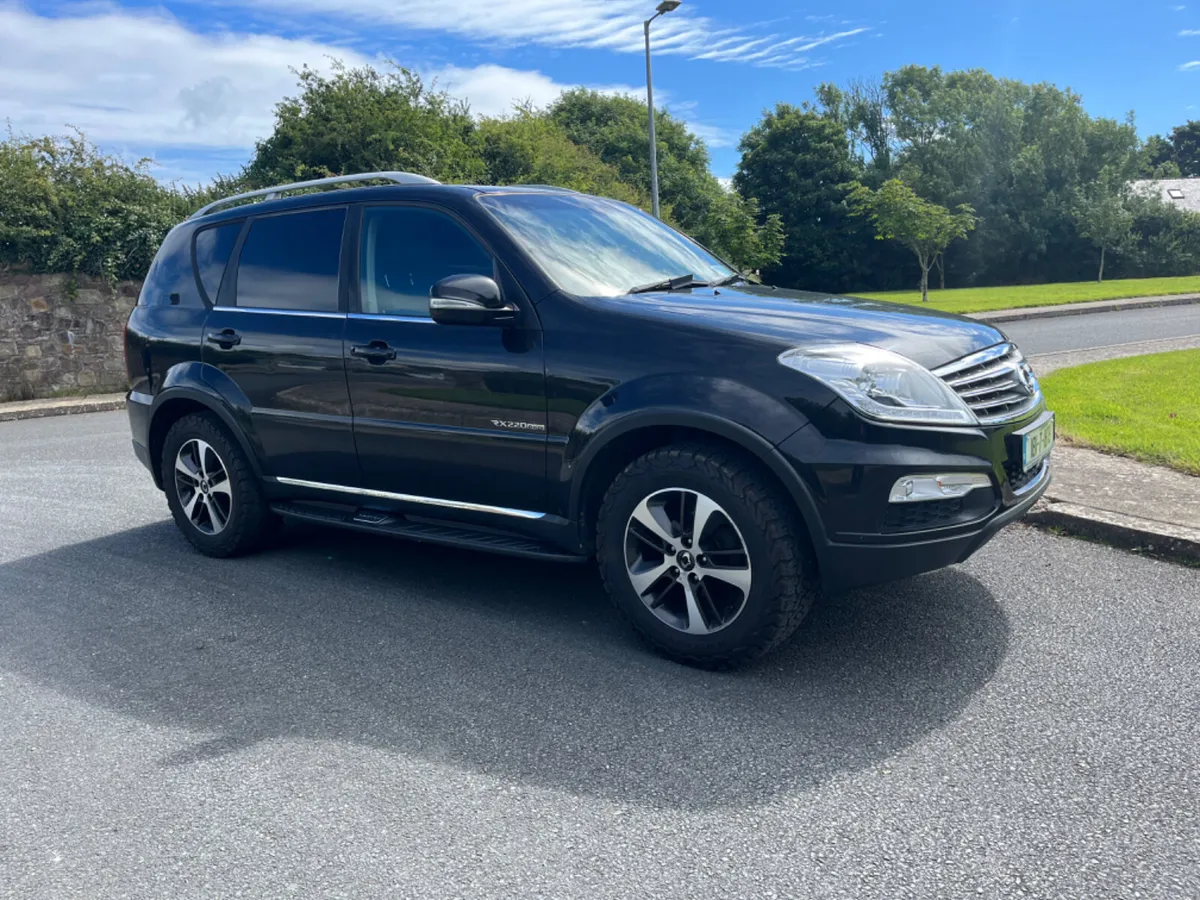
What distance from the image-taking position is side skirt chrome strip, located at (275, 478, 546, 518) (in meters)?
4.07

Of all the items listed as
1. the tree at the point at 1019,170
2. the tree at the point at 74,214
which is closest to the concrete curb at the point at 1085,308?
the tree at the point at 74,214

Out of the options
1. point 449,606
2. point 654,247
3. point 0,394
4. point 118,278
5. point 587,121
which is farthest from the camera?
point 587,121

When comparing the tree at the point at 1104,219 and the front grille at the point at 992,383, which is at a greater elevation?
the tree at the point at 1104,219

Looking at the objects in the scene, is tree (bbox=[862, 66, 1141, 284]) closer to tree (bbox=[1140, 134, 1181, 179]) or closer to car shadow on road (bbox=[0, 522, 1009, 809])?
tree (bbox=[1140, 134, 1181, 179])

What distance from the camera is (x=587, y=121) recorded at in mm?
59625

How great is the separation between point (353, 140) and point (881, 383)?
2207 centimetres

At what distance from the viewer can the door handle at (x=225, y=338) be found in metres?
5.06

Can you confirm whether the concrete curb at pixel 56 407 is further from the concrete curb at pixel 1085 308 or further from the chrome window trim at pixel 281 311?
the concrete curb at pixel 1085 308

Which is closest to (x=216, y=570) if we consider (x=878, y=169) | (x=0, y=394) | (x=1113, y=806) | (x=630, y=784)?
(x=630, y=784)

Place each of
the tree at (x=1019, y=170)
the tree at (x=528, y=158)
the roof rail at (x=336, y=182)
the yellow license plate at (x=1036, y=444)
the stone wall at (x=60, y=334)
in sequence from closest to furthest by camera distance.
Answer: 1. the yellow license plate at (x=1036, y=444)
2. the roof rail at (x=336, y=182)
3. the stone wall at (x=60, y=334)
4. the tree at (x=528, y=158)
5. the tree at (x=1019, y=170)

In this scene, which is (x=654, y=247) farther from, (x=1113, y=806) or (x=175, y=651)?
(x=1113, y=806)

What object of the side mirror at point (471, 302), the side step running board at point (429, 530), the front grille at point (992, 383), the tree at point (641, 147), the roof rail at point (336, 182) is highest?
the tree at point (641, 147)

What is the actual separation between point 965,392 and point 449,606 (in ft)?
7.87

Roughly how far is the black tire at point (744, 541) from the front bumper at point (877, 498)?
0.10 metres
